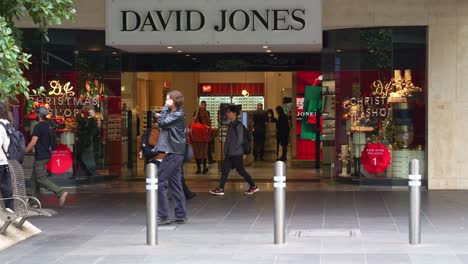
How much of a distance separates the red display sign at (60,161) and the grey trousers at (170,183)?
246 inches

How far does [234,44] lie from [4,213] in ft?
21.3

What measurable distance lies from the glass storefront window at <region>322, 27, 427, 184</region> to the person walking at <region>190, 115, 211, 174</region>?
15.0 feet

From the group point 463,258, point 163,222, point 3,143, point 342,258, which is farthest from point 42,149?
point 463,258

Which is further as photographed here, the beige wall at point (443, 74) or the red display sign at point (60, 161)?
the red display sign at point (60, 161)

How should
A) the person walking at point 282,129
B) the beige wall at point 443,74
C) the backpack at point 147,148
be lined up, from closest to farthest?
1. the backpack at point 147,148
2. the beige wall at point 443,74
3. the person walking at point 282,129

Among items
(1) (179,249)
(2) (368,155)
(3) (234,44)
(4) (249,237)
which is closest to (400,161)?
(2) (368,155)

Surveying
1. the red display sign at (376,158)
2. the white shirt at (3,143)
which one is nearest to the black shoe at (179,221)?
the white shirt at (3,143)

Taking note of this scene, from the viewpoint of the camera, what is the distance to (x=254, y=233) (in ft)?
36.9

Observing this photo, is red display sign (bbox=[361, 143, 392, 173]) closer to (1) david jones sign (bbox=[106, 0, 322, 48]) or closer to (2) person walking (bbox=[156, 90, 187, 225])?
(1) david jones sign (bbox=[106, 0, 322, 48])

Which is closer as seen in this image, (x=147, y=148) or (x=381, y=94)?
(x=147, y=148)

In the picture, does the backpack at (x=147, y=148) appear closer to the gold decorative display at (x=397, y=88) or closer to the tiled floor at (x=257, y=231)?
the tiled floor at (x=257, y=231)

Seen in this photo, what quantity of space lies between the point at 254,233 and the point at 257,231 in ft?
0.63

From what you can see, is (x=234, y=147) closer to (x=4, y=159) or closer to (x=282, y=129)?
(x=4, y=159)

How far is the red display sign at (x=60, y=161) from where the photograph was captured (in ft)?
58.4
